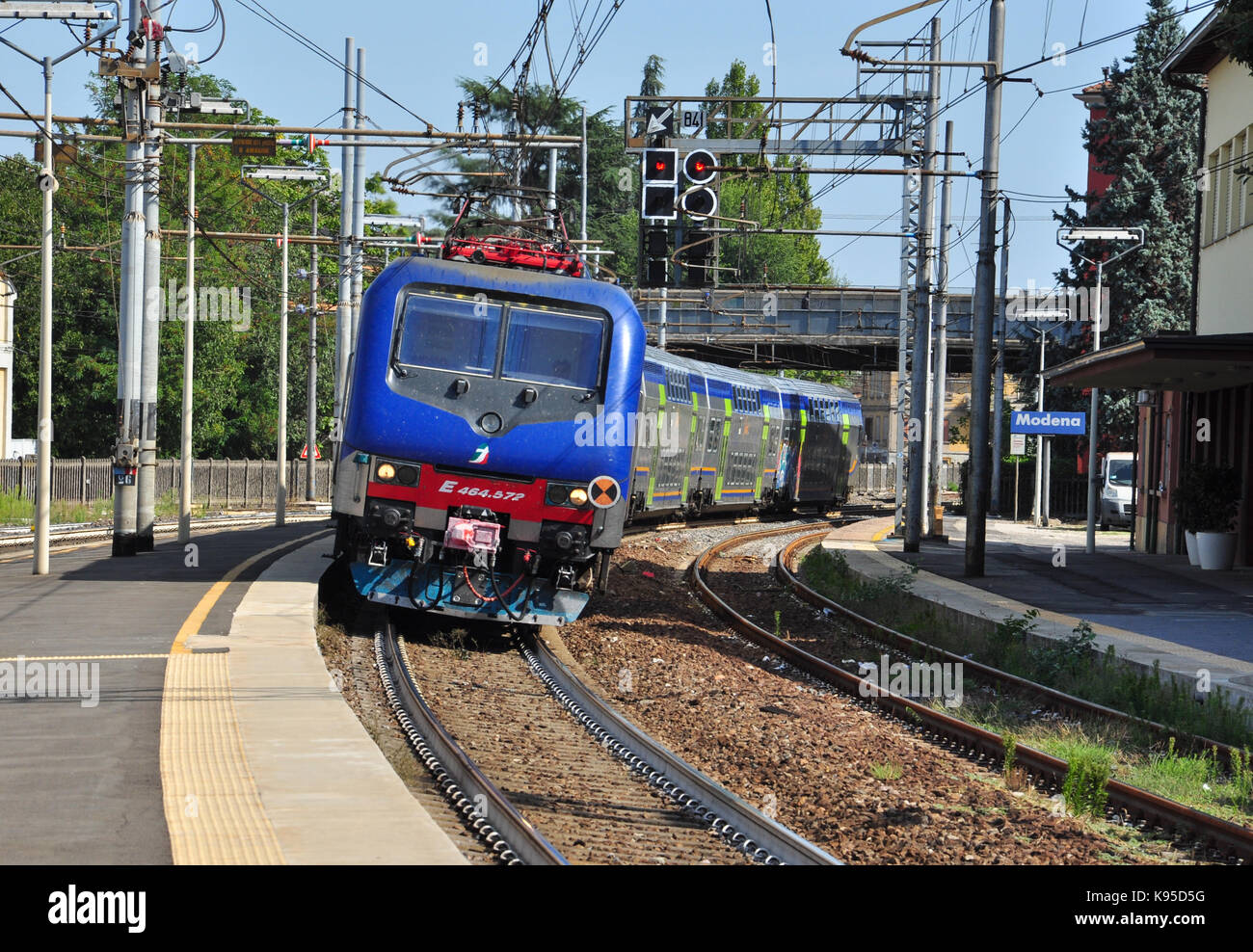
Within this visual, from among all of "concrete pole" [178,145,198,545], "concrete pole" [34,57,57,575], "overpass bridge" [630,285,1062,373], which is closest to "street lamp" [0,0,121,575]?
"concrete pole" [34,57,57,575]

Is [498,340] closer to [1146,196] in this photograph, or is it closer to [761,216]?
[1146,196]

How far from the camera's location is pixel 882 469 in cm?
8088

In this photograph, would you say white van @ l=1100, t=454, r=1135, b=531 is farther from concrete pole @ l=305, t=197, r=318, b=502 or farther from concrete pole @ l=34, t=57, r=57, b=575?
concrete pole @ l=34, t=57, r=57, b=575

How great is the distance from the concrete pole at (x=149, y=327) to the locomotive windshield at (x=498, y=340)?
26.0 ft

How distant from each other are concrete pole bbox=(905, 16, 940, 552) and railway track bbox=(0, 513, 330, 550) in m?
15.1

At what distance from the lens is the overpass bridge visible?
5031 cm

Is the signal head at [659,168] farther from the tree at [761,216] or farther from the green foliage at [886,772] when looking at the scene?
the tree at [761,216]

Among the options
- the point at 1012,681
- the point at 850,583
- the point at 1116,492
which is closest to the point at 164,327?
the point at 1116,492

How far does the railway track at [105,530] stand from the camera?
26.3 meters

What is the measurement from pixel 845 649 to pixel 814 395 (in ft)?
82.5

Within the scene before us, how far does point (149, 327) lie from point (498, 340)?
9040 mm

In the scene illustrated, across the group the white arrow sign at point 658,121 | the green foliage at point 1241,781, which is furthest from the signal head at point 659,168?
the green foliage at point 1241,781
